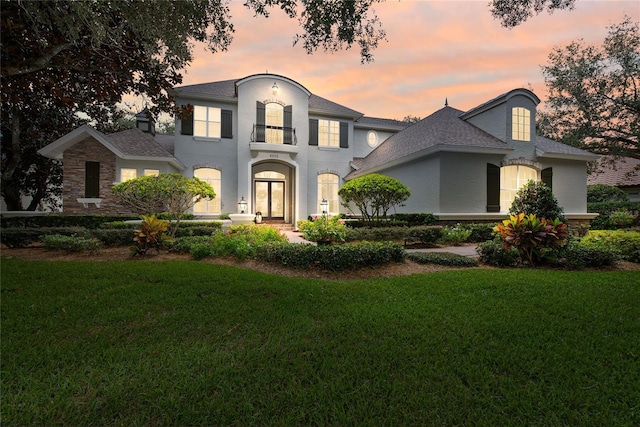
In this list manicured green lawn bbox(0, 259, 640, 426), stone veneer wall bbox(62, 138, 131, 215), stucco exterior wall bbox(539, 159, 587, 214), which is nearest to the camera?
manicured green lawn bbox(0, 259, 640, 426)

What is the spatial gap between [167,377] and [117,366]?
55cm

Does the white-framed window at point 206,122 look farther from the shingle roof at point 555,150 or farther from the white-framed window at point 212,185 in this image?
the shingle roof at point 555,150

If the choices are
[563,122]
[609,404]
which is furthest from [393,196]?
[563,122]

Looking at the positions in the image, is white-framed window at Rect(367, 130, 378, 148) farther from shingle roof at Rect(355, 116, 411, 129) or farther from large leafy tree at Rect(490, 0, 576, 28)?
large leafy tree at Rect(490, 0, 576, 28)

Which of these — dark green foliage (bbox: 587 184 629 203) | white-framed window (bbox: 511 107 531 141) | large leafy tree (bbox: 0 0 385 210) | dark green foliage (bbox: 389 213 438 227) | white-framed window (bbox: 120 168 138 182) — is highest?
white-framed window (bbox: 511 107 531 141)

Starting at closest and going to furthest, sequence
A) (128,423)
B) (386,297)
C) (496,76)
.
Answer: (128,423) < (386,297) < (496,76)

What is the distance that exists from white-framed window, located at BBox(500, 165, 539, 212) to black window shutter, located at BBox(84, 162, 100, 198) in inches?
761

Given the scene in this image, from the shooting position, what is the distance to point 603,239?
806 centimetres

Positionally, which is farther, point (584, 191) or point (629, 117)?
point (629, 117)

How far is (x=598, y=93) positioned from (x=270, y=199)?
65.1ft

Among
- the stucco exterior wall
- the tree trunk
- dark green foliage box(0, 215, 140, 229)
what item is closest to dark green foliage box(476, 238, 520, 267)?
the stucco exterior wall

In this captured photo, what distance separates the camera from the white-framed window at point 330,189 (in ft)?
55.2

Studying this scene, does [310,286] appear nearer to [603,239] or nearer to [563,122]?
[603,239]

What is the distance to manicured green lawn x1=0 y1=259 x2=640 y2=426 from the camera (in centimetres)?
200
